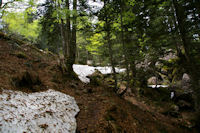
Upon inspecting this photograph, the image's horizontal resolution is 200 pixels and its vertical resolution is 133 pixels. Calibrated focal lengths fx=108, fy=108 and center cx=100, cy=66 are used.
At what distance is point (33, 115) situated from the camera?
2.43 meters

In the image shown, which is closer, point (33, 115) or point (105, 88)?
point (33, 115)

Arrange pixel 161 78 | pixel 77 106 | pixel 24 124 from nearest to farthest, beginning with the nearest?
pixel 24 124 < pixel 77 106 < pixel 161 78

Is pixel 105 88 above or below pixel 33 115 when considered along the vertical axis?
below

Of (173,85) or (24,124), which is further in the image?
(173,85)

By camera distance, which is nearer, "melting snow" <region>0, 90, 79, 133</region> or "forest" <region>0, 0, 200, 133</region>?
"melting snow" <region>0, 90, 79, 133</region>

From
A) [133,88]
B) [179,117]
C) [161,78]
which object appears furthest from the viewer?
[161,78]

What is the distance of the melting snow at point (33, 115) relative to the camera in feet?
6.59

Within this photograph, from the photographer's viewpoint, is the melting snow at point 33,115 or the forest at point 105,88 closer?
the melting snow at point 33,115

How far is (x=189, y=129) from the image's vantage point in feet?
18.0

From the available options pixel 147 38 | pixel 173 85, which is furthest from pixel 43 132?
pixel 173 85

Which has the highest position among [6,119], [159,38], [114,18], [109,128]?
[114,18]

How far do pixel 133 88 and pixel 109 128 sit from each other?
606 centimetres

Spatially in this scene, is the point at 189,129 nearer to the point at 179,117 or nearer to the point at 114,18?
the point at 179,117

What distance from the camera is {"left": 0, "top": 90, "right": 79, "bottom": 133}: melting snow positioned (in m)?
2.01
